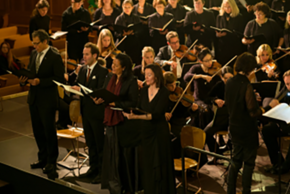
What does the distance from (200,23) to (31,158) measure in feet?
9.40

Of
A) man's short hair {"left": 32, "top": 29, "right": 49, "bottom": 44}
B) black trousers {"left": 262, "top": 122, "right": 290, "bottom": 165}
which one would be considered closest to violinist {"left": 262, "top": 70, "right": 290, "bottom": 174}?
black trousers {"left": 262, "top": 122, "right": 290, "bottom": 165}

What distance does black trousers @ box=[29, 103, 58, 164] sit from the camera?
16.0ft

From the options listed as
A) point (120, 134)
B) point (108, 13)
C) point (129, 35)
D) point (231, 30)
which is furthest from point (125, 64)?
point (108, 13)

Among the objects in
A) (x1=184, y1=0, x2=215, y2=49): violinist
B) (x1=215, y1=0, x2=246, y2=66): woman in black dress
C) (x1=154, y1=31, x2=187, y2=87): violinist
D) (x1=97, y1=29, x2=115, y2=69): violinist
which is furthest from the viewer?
(x1=184, y1=0, x2=215, y2=49): violinist

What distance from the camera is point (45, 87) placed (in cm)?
484

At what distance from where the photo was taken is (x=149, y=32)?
6754 mm

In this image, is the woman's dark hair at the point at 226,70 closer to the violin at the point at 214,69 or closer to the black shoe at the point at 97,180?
the violin at the point at 214,69

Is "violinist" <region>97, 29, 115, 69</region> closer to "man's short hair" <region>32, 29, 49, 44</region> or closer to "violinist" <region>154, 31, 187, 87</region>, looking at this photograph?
"violinist" <region>154, 31, 187, 87</region>

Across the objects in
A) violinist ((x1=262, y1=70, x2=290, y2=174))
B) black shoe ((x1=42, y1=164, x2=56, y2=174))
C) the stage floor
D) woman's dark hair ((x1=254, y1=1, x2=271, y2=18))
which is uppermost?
woman's dark hair ((x1=254, y1=1, x2=271, y2=18))

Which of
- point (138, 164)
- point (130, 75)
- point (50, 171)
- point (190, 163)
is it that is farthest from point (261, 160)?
point (50, 171)

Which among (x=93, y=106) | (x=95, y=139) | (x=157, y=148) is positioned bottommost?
(x=95, y=139)

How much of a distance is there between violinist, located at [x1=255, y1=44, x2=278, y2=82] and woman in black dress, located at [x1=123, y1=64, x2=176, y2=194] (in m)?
1.78

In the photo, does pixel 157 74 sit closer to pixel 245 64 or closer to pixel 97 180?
pixel 245 64

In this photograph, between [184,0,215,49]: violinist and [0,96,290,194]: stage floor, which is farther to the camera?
[184,0,215,49]: violinist
